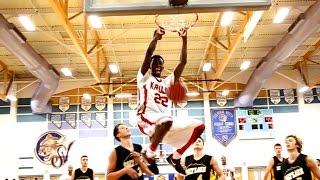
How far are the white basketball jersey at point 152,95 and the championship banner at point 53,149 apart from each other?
665 inches

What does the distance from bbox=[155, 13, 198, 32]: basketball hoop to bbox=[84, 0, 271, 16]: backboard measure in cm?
16

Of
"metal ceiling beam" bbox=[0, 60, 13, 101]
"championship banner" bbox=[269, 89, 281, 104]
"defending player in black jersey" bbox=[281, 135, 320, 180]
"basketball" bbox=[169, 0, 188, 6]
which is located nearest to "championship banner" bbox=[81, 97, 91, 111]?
"metal ceiling beam" bbox=[0, 60, 13, 101]

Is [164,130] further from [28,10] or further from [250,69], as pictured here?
[250,69]

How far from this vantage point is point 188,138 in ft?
17.6

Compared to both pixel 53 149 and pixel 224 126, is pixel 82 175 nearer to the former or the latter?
pixel 53 149

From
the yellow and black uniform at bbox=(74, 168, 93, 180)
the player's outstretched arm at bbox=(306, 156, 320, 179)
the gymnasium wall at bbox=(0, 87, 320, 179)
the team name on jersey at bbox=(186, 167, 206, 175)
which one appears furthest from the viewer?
the gymnasium wall at bbox=(0, 87, 320, 179)

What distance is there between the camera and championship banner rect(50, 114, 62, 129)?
21.9m

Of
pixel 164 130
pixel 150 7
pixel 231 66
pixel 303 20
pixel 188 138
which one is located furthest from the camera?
pixel 231 66

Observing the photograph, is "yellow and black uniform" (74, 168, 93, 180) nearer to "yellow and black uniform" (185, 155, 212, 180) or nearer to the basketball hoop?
"yellow and black uniform" (185, 155, 212, 180)

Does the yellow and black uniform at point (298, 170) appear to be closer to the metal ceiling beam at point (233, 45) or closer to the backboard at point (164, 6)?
the backboard at point (164, 6)

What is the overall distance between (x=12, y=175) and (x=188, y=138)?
1763 cm

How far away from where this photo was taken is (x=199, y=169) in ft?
22.3

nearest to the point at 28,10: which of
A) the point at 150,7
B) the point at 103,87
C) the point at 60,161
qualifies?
the point at 103,87

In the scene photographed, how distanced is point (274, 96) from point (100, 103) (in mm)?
8214
